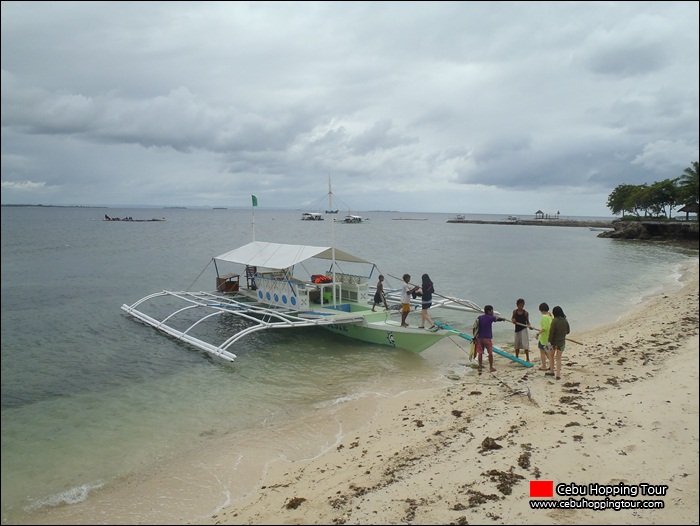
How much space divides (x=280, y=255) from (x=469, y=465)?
12201mm

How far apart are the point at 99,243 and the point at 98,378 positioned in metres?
54.0

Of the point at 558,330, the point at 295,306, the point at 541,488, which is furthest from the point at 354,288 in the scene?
the point at 541,488

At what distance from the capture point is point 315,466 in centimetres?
765

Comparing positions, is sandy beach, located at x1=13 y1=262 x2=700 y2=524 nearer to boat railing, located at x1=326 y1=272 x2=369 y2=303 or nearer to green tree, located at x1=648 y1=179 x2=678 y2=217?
boat railing, located at x1=326 y1=272 x2=369 y2=303

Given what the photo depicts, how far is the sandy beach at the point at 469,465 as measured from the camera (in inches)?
211

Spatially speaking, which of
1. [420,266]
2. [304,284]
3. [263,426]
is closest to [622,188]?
[420,266]

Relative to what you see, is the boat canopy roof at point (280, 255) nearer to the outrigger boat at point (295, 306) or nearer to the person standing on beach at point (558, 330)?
the outrigger boat at point (295, 306)

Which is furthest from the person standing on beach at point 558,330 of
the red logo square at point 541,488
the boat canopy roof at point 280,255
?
the boat canopy roof at point 280,255

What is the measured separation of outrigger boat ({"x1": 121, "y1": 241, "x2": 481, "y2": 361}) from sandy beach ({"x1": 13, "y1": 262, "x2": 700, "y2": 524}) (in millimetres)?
4319

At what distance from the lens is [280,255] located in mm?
17375

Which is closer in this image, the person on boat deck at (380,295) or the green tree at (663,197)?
the person on boat deck at (380,295)

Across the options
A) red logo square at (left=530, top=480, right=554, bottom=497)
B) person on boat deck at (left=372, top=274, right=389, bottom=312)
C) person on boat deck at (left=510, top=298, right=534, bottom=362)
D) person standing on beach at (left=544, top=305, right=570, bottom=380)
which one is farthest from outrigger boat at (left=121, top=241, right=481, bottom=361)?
red logo square at (left=530, top=480, right=554, bottom=497)

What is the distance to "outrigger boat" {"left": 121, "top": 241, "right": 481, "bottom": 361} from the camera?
14484mm

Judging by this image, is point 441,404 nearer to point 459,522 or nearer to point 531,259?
point 459,522
